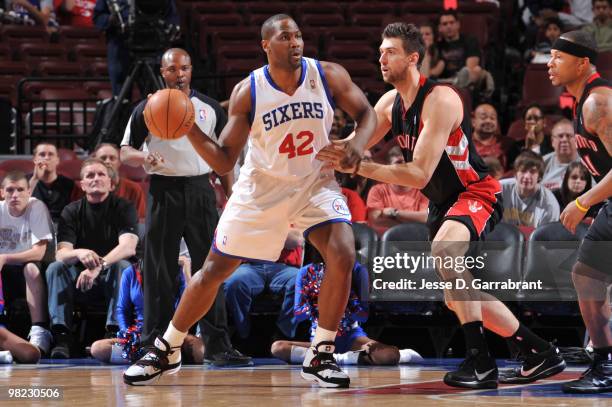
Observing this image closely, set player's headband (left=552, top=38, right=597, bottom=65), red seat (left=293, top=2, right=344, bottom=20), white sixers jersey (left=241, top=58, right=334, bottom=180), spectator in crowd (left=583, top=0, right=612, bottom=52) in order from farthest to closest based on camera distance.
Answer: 1. red seat (left=293, top=2, right=344, bottom=20)
2. spectator in crowd (left=583, top=0, right=612, bottom=52)
3. white sixers jersey (left=241, top=58, right=334, bottom=180)
4. player's headband (left=552, top=38, right=597, bottom=65)

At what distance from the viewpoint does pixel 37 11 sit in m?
14.3

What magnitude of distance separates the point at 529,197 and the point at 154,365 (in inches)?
155

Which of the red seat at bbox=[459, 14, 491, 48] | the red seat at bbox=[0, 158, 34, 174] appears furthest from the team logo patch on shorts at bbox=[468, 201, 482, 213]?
the red seat at bbox=[459, 14, 491, 48]

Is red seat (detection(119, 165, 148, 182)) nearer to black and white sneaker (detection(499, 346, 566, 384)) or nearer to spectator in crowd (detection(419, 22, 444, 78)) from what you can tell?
spectator in crowd (detection(419, 22, 444, 78))

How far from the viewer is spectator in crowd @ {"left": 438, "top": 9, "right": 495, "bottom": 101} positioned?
1149cm

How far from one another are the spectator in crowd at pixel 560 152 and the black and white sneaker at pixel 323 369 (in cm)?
408

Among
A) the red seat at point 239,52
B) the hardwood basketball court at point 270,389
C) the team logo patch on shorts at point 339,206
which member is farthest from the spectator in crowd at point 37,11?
the team logo patch on shorts at point 339,206

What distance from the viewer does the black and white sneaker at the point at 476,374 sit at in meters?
5.59

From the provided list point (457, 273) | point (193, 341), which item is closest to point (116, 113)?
point (193, 341)

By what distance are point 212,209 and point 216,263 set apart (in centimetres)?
156

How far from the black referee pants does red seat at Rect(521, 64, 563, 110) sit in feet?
18.6

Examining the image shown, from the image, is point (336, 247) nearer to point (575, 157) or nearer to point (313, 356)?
point (313, 356)

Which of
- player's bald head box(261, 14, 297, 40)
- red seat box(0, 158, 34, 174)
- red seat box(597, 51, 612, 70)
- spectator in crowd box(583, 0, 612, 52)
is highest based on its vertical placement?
spectator in crowd box(583, 0, 612, 52)

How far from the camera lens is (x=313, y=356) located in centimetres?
578
